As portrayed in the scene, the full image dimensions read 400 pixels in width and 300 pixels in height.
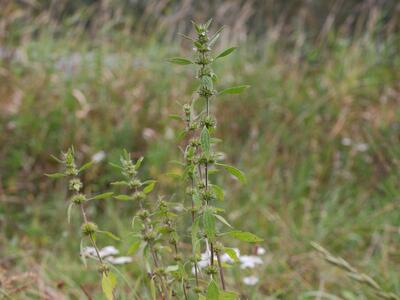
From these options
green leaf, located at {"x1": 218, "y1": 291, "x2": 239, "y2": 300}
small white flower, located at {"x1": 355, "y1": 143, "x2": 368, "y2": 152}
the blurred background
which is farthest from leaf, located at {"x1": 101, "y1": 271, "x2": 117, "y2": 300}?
small white flower, located at {"x1": 355, "y1": 143, "x2": 368, "y2": 152}

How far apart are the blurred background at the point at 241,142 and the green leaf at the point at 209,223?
1.05 m

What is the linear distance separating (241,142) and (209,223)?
3.00 m

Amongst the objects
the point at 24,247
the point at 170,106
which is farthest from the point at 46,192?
the point at 170,106

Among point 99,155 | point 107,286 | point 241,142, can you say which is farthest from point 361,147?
point 107,286

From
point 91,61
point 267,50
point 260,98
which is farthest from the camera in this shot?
point 267,50

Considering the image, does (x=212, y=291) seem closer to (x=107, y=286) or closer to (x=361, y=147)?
(x=107, y=286)

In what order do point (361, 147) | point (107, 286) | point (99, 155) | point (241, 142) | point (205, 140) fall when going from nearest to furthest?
point (205, 140) → point (107, 286) → point (99, 155) → point (361, 147) → point (241, 142)

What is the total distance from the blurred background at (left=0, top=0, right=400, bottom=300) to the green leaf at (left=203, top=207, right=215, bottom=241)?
41.2 inches

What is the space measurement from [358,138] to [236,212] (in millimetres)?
1082

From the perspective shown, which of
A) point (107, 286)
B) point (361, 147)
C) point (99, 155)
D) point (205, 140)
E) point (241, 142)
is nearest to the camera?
point (205, 140)

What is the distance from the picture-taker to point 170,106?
A: 3957 millimetres

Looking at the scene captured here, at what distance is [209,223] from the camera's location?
900 millimetres

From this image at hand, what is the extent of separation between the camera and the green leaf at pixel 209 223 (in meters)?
0.90

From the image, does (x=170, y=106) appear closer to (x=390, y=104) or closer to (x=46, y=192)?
(x=46, y=192)
